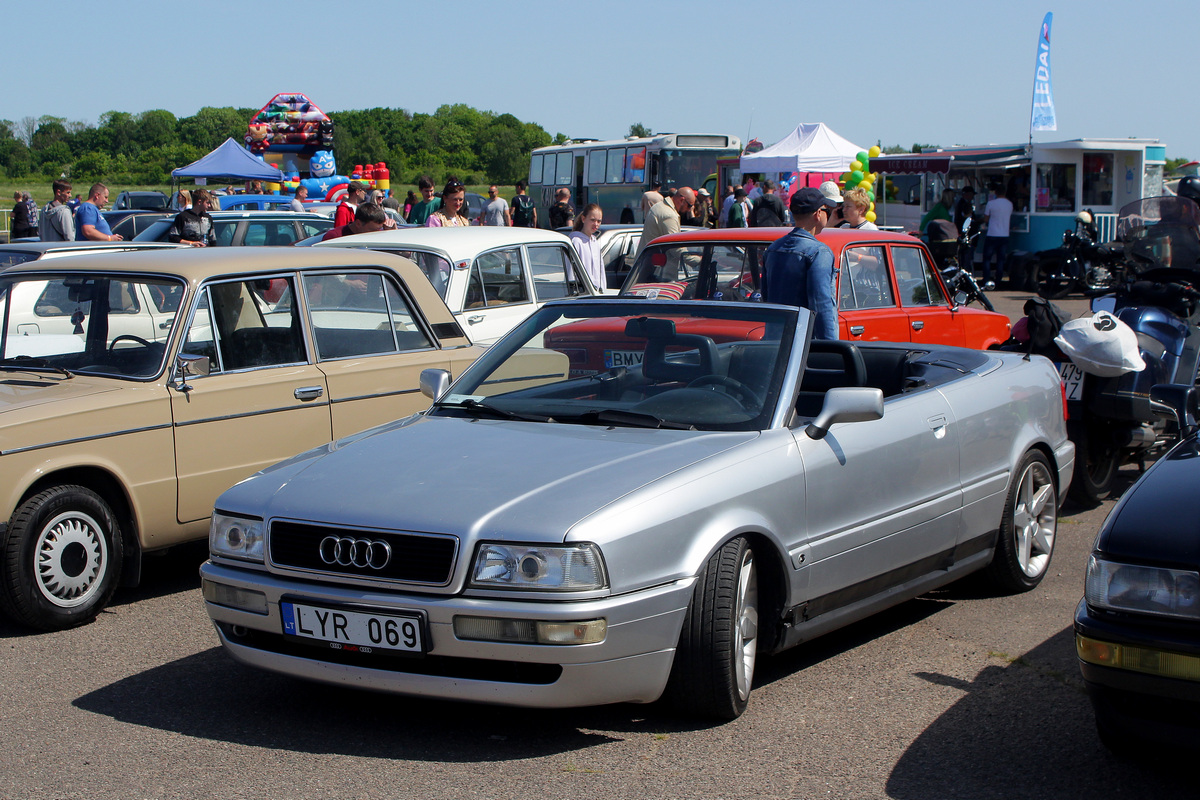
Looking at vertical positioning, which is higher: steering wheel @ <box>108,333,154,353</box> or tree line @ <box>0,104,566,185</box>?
tree line @ <box>0,104,566,185</box>

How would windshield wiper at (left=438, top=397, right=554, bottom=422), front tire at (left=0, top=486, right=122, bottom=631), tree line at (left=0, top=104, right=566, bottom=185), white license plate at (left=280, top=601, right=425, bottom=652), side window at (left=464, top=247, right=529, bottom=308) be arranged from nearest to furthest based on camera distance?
white license plate at (left=280, top=601, right=425, bottom=652) < windshield wiper at (left=438, top=397, right=554, bottom=422) < front tire at (left=0, top=486, right=122, bottom=631) < side window at (left=464, top=247, right=529, bottom=308) < tree line at (left=0, top=104, right=566, bottom=185)

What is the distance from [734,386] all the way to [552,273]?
16.5ft

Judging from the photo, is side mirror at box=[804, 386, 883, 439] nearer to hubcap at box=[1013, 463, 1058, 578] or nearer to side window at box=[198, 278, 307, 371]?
hubcap at box=[1013, 463, 1058, 578]

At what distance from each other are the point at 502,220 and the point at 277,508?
567 inches

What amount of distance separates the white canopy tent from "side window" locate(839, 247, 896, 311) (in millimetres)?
15506

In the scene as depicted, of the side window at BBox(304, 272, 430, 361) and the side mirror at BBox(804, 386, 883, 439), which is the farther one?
the side window at BBox(304, 272, 430, 361)

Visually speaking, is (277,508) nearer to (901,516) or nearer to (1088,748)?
(901,516)

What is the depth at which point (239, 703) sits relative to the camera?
425 centimetres

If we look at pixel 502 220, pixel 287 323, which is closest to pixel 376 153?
pixel 502 220

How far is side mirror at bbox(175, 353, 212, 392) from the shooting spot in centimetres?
557

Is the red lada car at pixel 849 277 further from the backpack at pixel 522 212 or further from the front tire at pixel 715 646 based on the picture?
the backpack at pixel 522 212

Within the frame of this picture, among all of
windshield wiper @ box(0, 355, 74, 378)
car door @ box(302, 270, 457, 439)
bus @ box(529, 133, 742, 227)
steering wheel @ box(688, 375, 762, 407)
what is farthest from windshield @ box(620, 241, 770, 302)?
bus @ box(529, 133, 742, 227)

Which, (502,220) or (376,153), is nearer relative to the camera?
(502,220)

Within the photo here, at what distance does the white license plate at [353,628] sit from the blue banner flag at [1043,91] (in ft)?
75.2
